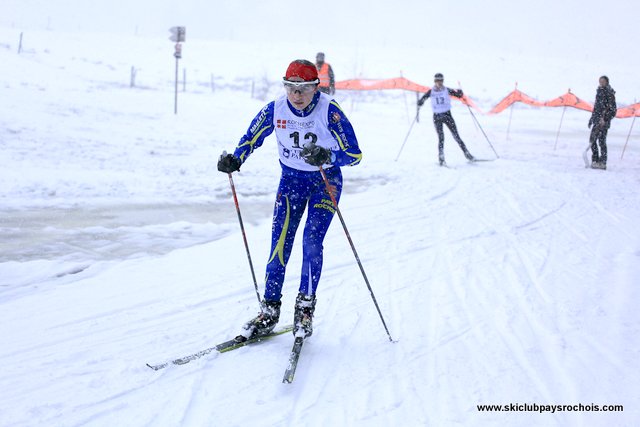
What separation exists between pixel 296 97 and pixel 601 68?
8650 cm

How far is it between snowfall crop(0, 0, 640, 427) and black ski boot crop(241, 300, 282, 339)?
0.12 m

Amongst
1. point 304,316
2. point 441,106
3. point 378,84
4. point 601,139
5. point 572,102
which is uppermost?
point 378,84

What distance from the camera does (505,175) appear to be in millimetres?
10867

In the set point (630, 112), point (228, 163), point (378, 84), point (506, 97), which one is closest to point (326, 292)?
point (228, 163)

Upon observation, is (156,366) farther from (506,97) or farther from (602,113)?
(506,97)

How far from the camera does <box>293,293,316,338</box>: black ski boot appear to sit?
12.2 ft

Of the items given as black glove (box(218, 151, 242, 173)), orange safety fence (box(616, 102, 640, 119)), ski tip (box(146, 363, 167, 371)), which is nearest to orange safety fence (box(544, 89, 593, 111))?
orange safety fence (box(616, 102, 640, 119))

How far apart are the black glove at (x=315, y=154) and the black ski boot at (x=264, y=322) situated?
1.13 m

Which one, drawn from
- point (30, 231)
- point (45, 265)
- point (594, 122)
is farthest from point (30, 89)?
point (594, 122)

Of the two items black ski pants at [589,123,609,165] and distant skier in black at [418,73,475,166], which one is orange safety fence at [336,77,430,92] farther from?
black ski pants at [589,123,609,165]

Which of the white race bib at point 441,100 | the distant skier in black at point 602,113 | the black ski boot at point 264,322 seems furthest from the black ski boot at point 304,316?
the distant skier in black at point 602,113

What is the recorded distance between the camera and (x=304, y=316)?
12.3 ft

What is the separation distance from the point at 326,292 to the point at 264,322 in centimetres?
116

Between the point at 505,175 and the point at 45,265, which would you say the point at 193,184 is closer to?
the point at 45,265
